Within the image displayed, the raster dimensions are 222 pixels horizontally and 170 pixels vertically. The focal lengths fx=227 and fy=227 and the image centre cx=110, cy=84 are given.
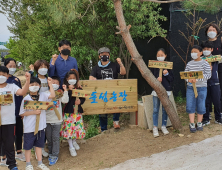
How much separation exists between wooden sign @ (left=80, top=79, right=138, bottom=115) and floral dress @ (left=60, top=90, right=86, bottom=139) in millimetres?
576

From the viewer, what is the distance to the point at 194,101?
14.2ft

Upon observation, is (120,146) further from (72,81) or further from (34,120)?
(34,120)

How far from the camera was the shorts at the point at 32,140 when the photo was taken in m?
3.36

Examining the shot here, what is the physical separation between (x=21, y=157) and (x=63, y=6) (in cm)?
284

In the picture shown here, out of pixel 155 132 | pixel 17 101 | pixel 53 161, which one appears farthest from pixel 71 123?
pixel 155 132

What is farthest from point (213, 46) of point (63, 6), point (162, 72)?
point (63, 6)

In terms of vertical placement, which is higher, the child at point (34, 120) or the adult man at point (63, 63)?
the adult man at point (63, 63)

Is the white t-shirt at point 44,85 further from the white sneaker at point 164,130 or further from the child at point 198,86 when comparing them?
the child at point 198,86

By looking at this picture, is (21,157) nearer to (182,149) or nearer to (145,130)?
(145,130)

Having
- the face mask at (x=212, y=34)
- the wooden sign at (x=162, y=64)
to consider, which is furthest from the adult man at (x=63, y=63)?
the face mask at (x=212, y=34)

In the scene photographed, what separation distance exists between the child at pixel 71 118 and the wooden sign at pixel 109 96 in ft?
1.85

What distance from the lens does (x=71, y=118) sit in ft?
13.0

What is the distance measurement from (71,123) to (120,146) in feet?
3.33

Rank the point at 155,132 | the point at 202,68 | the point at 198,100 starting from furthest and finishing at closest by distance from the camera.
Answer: the point at 155,132
the point at 198,100
the point at 202,68
